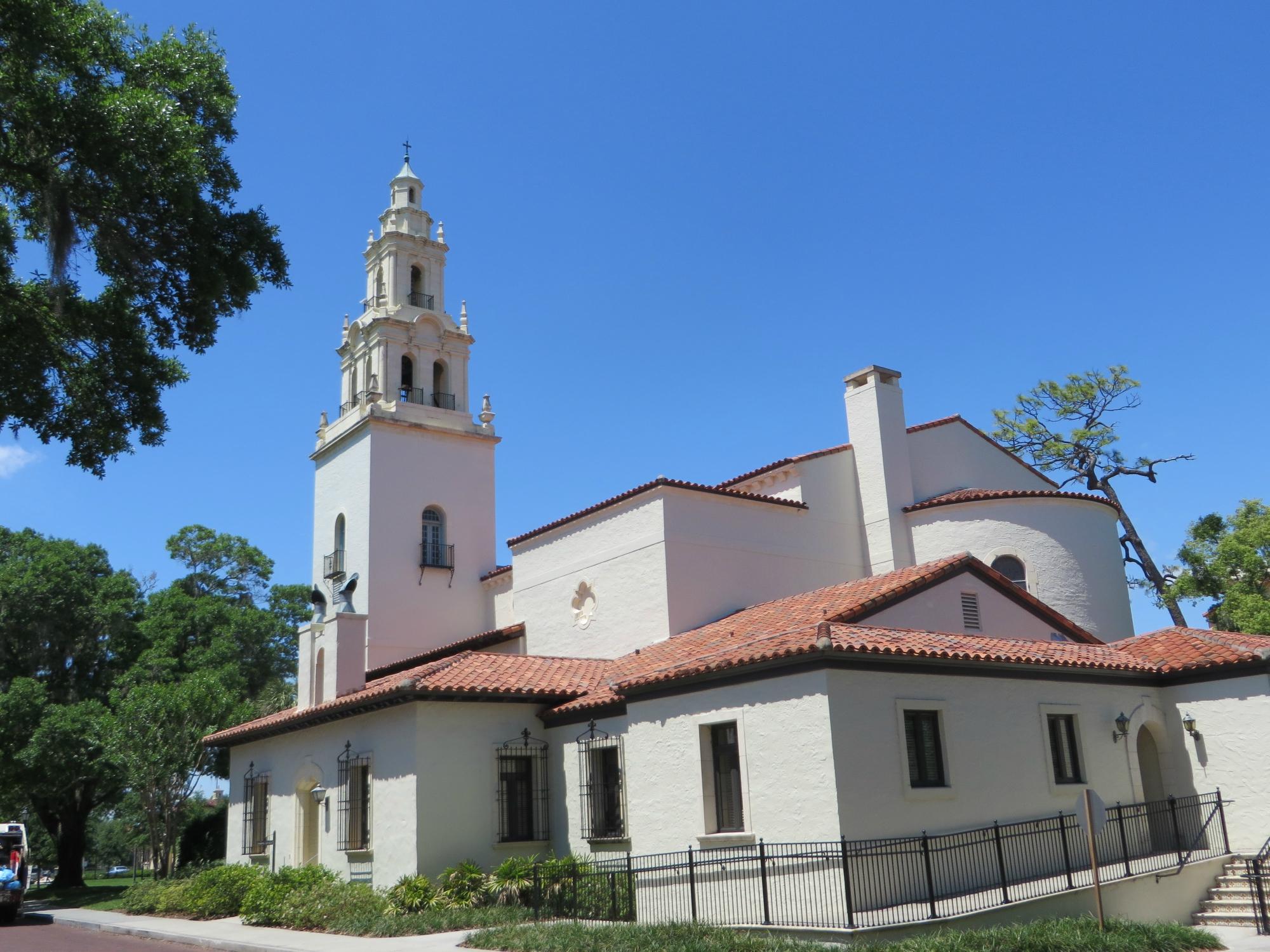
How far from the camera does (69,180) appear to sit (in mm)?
12422

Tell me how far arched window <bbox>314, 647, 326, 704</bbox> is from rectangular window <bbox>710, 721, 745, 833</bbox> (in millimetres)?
10617

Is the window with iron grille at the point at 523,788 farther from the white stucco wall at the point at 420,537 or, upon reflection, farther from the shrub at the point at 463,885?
the white stucco wall at the point at 420,537

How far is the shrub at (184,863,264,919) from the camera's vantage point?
21297 millimetres

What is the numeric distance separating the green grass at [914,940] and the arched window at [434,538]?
58.8ft

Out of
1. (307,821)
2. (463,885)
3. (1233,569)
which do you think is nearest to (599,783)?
(463,885)

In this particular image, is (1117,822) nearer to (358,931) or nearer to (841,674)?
(841,674)

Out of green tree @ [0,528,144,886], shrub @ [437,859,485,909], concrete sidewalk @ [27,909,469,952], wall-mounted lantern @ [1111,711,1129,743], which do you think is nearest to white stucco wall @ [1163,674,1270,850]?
wall-mounted lantern @ [1111,711,1129,743]

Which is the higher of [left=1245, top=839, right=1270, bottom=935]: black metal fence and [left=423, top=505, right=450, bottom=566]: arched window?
[left=423, top=505, right=450, bottom=566]: arched window

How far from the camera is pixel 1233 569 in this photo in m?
31.0

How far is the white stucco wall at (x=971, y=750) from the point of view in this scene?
14375 mm

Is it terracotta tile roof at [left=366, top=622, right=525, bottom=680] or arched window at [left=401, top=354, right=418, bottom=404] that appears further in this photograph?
arched window at [left=401, top=354, right=418, bottom=404]

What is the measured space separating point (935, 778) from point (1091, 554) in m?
11.1

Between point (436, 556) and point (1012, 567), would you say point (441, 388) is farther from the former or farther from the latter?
point (1012, 567)

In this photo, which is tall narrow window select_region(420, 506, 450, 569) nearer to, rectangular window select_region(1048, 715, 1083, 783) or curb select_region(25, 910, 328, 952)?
curb select_region(25, 910, 328, 952)
